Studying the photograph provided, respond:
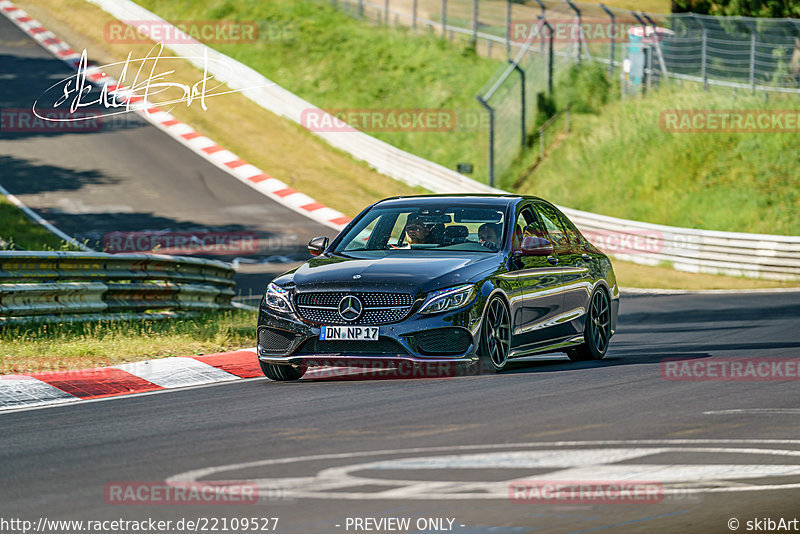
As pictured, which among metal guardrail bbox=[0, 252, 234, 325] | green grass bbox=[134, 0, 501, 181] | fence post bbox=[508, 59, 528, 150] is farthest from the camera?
green grass bbox=[134, 0, 501, 181]

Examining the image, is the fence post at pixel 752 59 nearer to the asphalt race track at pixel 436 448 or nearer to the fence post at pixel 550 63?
the fence post at pixel 550 63

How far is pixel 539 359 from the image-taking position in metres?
12.6

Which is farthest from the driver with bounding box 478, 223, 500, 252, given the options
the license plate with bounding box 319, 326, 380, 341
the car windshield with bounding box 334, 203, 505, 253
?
the license plate with bounding box 319, 326, 380, 341

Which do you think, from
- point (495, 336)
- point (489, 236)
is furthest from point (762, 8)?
point (495, 336)

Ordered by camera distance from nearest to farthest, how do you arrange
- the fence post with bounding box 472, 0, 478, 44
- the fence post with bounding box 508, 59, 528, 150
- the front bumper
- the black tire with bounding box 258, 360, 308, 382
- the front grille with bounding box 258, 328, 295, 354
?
the front bumper → the front grille with bounding box 258, 328, 295, 354 → the black tire with bounding box 258, 360, 308, 382 → the fence post with bounding box 508, 59, 528, 150 → the fence post with bounding box 472, 0, 478, 44

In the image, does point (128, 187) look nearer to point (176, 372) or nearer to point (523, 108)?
point (523, 108)

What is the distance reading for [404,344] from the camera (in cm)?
984

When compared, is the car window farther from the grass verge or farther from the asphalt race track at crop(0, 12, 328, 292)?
the grass verge

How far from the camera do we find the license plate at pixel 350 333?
32.4ft

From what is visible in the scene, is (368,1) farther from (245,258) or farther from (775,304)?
(775,304)

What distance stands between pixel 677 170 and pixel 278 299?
2255cm

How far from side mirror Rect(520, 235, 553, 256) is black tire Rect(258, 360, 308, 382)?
2.18m

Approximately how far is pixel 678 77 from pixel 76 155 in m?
15.8

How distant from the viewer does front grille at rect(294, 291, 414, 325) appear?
9922mm
